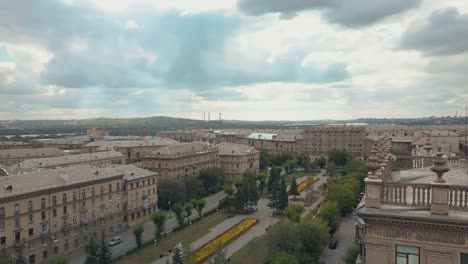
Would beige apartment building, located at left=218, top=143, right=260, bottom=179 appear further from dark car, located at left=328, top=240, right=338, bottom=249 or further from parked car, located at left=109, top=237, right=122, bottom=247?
dark car, located at left=328, top=240, right=338, bottom=249

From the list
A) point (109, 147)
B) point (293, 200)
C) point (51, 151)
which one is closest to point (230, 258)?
point (293, 200)

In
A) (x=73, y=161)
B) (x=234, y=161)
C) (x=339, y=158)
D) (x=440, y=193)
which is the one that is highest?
(x=440, y=193)

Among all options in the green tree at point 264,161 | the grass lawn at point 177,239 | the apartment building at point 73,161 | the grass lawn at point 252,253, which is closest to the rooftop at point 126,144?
the green tree at point 264,161

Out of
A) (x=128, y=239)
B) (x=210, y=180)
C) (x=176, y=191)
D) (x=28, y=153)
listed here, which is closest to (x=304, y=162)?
(x=210, y=180)

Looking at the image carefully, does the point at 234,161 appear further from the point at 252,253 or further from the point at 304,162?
the point at 252,253

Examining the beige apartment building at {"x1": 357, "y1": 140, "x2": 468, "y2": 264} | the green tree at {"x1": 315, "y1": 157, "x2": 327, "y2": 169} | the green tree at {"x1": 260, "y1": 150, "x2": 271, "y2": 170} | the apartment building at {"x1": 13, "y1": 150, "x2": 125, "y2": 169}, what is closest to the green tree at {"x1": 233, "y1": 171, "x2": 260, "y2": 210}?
the apartment building at {"x1": 13, "y1": 150, "x2": 125, "y2": 169}

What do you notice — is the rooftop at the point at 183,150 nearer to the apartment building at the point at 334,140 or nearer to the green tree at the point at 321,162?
the green tree at the point at 321,162

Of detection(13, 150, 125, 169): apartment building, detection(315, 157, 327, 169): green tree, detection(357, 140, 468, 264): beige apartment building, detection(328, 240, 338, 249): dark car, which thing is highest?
detection(357, 140, 468, 264): beige apartment building
